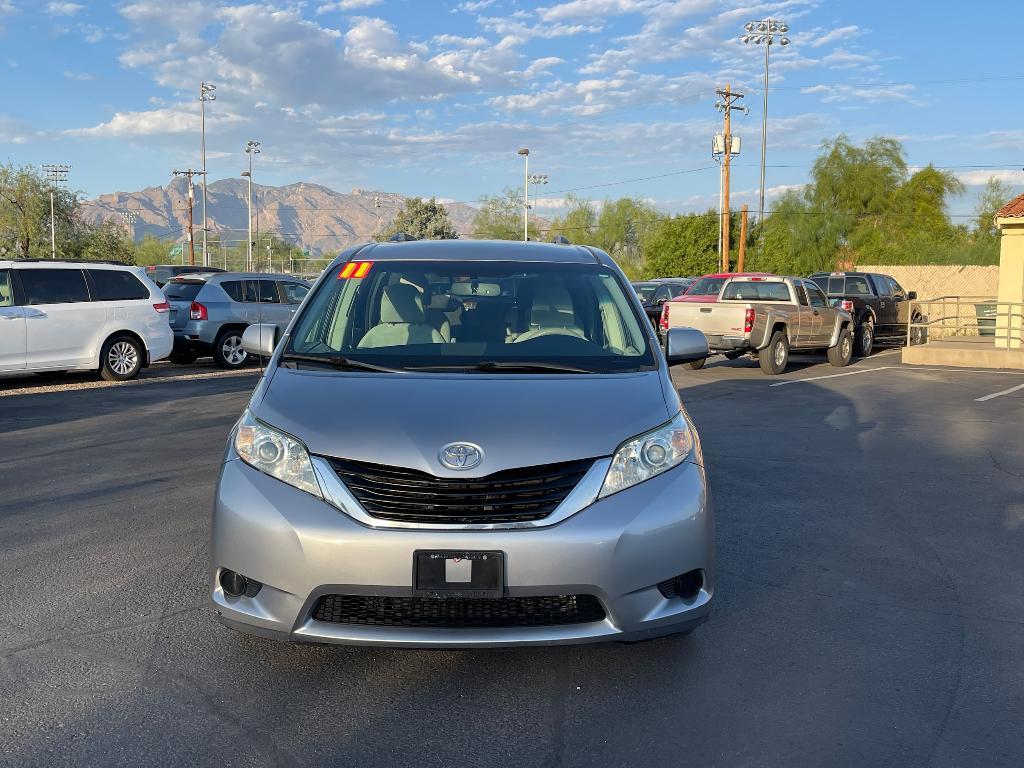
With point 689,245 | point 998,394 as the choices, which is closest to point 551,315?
point 998,394

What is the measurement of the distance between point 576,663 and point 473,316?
1.83 metres

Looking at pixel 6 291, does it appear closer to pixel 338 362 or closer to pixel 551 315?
pixel 338 362

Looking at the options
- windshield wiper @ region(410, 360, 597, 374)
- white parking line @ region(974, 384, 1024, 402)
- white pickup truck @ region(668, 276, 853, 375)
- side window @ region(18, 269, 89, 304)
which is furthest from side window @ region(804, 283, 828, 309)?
windshield wiper @ region(410, 360, 597, 374)

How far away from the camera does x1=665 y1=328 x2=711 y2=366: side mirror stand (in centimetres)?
548

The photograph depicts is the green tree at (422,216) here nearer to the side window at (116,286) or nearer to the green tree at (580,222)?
the green tree at (580,222)

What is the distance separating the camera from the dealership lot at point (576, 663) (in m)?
3.45

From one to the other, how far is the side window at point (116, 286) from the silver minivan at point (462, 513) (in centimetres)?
1185

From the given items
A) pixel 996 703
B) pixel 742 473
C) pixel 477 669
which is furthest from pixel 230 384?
pixel 996 703

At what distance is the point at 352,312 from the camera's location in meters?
5.23

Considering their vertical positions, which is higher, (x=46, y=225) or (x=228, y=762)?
(x=46, y=225)

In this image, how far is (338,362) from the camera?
4562mm

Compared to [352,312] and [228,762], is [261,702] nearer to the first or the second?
[228,762]

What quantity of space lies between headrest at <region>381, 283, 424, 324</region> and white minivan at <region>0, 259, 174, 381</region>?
1059cm

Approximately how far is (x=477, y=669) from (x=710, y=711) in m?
0.95
